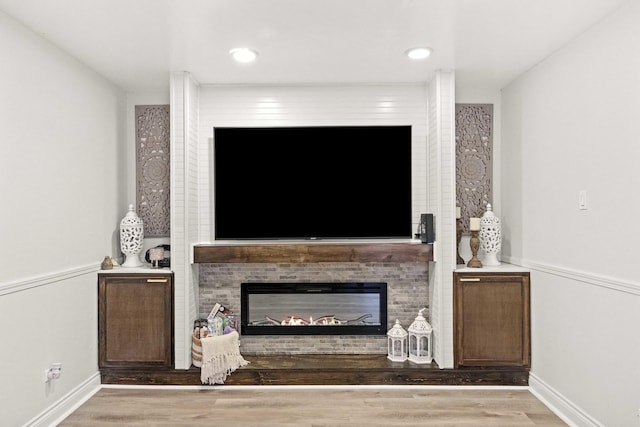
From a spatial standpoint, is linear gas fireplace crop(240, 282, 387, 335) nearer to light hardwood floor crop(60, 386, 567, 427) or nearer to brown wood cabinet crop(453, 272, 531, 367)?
light hardwood floor crop(60, 386, 567, 427)

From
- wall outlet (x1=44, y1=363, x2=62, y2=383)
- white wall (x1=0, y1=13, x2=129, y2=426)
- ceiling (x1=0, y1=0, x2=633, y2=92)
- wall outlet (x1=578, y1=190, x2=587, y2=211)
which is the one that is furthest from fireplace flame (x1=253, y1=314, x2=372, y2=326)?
ceiling (x1=0, y1=0, x2=633, y2=92)

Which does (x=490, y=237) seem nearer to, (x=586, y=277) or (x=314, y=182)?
(x=586, y=277)

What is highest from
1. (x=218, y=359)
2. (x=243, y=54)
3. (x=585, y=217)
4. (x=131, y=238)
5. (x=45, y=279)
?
(x=243, y=54)

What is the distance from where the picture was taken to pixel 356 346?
4.02 meters

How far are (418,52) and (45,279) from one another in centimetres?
285

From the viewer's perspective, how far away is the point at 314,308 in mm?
4066

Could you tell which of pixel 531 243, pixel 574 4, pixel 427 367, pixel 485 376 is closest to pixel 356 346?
pixel 427 367

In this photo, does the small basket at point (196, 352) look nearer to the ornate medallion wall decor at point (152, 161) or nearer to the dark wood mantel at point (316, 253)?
the dark wood mantel at point (316, 253)

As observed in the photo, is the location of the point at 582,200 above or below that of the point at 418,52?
below

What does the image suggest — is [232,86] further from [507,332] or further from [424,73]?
[507,332]

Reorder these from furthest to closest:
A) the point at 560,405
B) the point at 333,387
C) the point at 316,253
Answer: the point at 316,253 → the point at 333,387 → the point at 560,405

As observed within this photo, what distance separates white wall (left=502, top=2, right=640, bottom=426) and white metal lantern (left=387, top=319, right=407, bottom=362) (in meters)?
0.98

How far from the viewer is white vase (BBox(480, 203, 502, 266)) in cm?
380

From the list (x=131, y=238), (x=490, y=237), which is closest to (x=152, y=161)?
(x=131, y=238)
